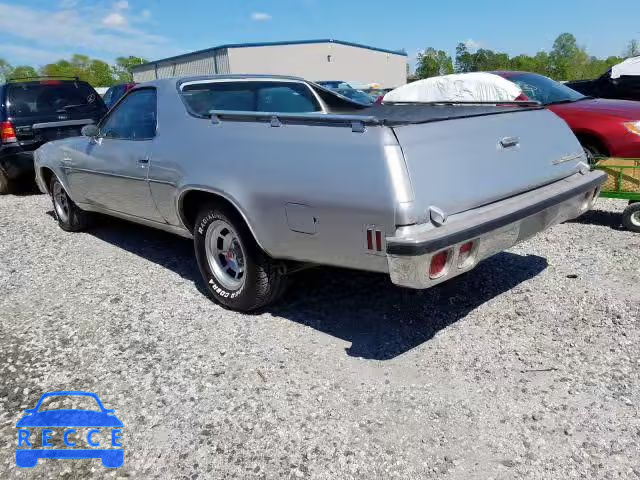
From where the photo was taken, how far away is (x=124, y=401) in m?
2.78

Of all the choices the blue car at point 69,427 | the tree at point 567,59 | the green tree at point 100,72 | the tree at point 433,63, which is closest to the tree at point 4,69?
the green tree at point 100,72

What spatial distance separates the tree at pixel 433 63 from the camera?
8375 cm

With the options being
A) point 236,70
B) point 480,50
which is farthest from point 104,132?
point 480,50

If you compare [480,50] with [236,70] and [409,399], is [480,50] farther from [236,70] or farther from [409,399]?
[409,399]

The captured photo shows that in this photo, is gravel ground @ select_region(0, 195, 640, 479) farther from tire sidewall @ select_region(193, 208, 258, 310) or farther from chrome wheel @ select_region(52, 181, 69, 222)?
chrome wheel @ select_region(52, 181, 69, 222)

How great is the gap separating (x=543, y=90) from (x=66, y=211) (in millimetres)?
6426

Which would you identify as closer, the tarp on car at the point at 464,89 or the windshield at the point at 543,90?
the windshield at the point at 543,90

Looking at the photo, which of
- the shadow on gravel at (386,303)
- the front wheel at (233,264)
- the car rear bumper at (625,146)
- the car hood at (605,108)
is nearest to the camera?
the shadow on gravel at (386,303)

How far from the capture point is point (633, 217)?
5.14 meters

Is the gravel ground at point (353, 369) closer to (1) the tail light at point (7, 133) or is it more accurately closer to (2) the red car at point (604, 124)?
(2) the red car at point (604, 124)

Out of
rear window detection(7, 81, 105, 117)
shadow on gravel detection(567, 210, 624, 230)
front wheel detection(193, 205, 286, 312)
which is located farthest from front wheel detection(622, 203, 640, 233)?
rear window detection(7, 81, 105, 117)

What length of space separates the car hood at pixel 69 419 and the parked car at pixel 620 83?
1069cm

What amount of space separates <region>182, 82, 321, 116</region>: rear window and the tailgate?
5.89 feet

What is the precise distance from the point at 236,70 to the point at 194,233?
4274 cm
